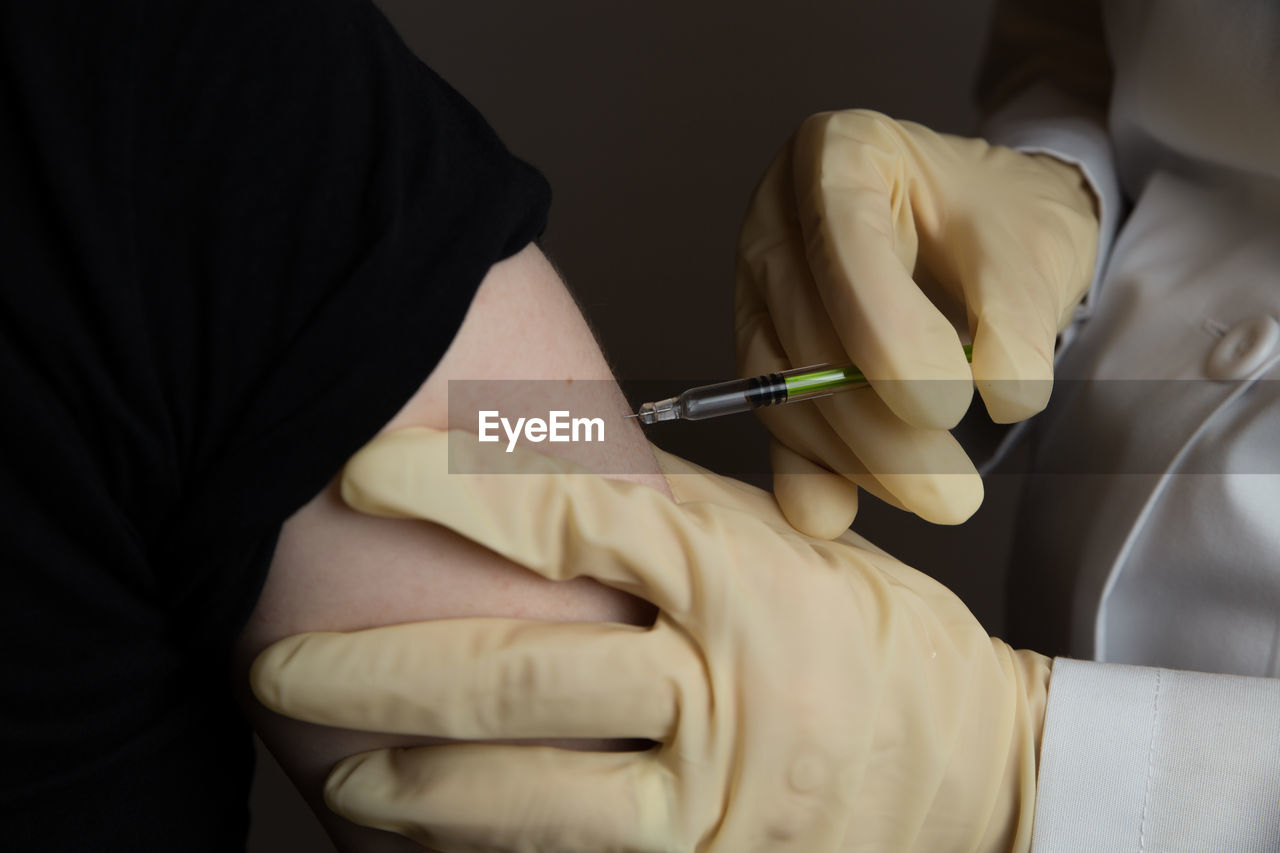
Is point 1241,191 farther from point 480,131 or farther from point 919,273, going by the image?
point 480,131

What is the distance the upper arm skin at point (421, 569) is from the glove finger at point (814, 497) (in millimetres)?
208

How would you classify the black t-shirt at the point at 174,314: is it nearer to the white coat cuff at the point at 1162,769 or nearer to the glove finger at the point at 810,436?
the glove finger at the point at 810,436

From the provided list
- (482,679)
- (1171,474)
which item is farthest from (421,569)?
(1171,474)

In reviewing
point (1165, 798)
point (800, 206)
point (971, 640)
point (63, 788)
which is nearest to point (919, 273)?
point (800, 206)

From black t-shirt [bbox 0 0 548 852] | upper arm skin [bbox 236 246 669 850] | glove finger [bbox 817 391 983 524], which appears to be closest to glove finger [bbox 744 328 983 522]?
glove finger [bbox 817 391 983 524]

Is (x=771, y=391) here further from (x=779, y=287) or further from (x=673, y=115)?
(x=673, y=115)

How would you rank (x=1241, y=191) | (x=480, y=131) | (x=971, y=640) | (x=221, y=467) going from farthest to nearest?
(x=1241, y=191), (x=971, y=640), (x=480, y=131), (x=221, y=467)

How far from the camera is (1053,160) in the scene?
47.6 inches

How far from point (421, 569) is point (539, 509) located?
88 millimetres

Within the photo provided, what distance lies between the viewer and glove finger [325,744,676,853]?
0.64 m

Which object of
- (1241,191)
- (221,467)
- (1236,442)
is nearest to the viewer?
(221,467)

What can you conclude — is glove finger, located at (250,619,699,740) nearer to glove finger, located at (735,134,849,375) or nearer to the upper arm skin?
the upper arm skin

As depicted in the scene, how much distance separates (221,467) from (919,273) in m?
0.78

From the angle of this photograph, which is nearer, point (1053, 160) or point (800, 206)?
point (800, 206)
